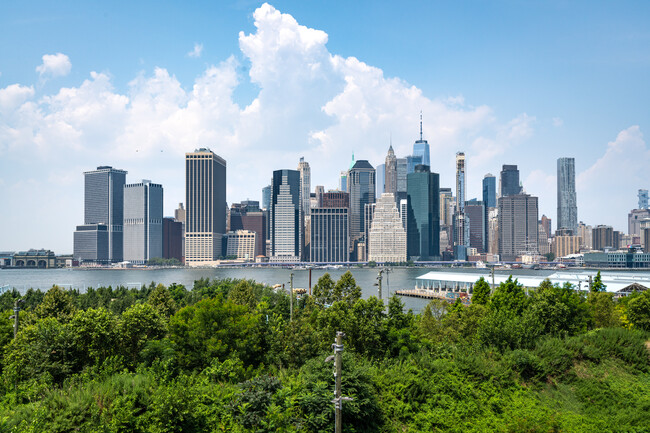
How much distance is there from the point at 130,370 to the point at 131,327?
88.2 inches

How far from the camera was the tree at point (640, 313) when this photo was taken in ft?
106

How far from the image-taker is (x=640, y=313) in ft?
108

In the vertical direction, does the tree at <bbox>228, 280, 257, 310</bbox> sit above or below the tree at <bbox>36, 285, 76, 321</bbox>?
below

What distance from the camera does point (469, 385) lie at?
1950cm

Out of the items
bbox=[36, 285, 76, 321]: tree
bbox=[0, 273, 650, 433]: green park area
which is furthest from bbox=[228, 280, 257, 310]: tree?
bbox=[0, 273, 650, 433]: green park area

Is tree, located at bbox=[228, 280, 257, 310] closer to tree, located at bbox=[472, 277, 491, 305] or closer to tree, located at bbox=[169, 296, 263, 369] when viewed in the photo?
tree, located at bbox=[169, 296, 263, 369]

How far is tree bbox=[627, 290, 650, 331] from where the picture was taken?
32.3 meters

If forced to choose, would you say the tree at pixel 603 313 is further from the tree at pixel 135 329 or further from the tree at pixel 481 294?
the tree at pixel 135 329

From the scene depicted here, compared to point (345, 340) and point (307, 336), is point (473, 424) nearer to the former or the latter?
point (345, 340)

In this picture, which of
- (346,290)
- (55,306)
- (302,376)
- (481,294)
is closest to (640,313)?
(481,294)

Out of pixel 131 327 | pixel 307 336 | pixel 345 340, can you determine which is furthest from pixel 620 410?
pixel 131 327

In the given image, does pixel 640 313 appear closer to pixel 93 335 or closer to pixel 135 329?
pixel 135 329

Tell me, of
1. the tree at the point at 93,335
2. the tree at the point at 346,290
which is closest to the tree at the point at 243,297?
the tree at the point at 346,290

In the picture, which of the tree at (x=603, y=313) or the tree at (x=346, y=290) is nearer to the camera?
the tree at (x=603, y=313)
